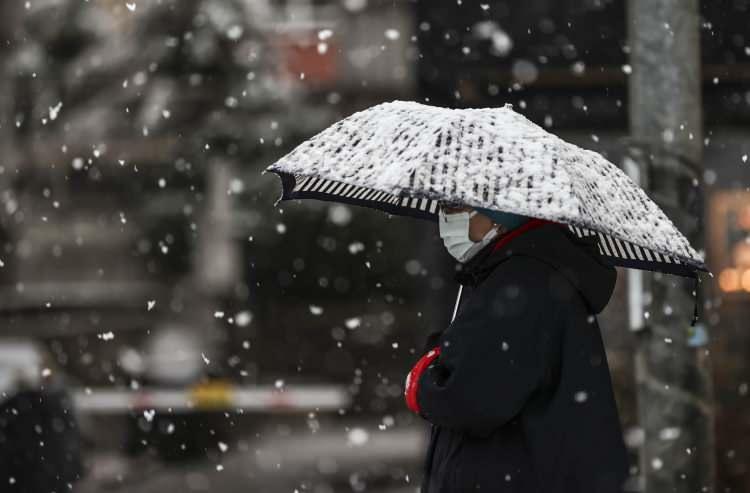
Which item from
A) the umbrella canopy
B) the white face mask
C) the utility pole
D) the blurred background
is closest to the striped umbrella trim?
the umbrella canopy

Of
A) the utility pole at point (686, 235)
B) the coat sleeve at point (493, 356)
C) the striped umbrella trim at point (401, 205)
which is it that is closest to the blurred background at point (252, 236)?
the utility pole at point (686, 235)

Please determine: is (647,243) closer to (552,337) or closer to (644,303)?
(552,337)

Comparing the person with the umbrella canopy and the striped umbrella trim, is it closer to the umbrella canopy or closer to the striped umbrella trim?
the umbrella canopy

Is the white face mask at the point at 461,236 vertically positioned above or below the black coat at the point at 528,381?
above

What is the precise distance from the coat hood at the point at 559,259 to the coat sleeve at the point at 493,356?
5 cm

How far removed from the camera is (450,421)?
96.3 inches

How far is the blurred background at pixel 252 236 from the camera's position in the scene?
5945 millimetres

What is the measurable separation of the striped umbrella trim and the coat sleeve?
69cm

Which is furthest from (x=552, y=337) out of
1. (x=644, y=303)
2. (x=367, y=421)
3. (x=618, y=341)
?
(x=367, y=421)

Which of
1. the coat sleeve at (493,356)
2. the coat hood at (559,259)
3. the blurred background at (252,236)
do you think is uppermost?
the coat hood at (559,259)

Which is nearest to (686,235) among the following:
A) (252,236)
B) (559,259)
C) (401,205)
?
(401,205)

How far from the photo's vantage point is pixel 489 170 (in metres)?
2.47

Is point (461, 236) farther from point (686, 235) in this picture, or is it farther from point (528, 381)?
point (686, 235)

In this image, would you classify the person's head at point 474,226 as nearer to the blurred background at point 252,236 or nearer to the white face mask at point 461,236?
the white face mask at point 461,236
